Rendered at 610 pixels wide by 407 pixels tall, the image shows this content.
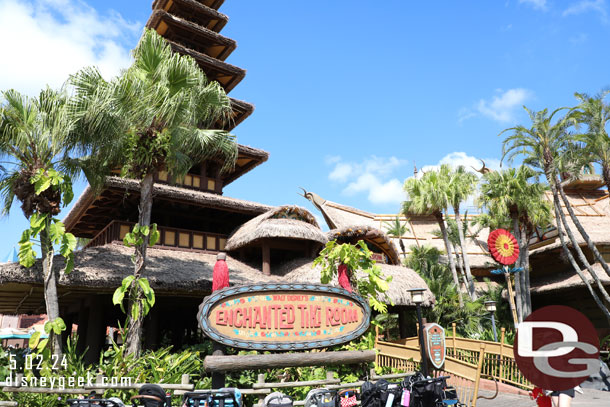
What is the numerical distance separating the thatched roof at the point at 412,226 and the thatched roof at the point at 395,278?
10.8 m

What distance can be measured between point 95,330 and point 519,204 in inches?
849

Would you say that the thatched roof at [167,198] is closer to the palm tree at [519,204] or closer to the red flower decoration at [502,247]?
the red flower decoration at [502,247]

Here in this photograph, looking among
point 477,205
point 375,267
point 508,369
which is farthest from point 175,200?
point 477,205

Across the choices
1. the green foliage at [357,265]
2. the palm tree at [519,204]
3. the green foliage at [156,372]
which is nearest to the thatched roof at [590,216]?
the palm tree at [519,204]

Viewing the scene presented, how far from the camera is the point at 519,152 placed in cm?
2186

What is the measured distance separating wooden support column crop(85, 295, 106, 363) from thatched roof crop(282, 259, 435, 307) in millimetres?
6363

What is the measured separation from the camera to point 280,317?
8.70 meters

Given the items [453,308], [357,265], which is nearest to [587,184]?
[453,308]

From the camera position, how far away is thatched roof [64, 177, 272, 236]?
623 inches

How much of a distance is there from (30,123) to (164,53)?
12.2ft

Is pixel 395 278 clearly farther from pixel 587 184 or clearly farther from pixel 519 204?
pixel 587 184

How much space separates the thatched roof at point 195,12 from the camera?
23.9 meters

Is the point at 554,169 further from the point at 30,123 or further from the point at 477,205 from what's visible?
the point at 30,123
